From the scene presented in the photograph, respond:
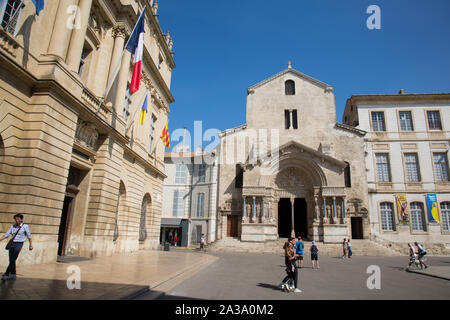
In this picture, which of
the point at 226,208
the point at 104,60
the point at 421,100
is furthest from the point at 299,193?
the point at 104,60

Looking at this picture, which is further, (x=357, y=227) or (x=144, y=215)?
(x=357, y=227)

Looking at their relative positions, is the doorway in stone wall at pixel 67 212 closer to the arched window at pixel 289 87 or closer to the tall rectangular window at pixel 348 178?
the tall rectangular window at pixel 348 178

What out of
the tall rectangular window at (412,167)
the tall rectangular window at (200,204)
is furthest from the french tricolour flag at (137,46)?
the tall rectangular window at (412,167)

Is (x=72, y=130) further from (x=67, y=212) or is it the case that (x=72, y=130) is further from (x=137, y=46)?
(x=137, y=46)

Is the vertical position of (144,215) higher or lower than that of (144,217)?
higher

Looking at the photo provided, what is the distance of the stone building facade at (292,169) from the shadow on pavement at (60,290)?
67.1 ft

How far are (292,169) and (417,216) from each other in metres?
12.4

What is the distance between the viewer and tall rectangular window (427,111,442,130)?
2884 cm

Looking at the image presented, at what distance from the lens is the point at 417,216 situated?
26.7m

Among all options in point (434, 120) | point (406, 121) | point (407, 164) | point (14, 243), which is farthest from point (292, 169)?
point (14, 243)

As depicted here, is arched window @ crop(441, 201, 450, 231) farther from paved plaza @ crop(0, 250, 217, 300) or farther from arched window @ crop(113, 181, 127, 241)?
arched window @ crop(113, 181, 127, 241)

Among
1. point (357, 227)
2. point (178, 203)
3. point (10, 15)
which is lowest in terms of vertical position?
point (357, 227)

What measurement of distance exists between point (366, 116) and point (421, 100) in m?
5.75
